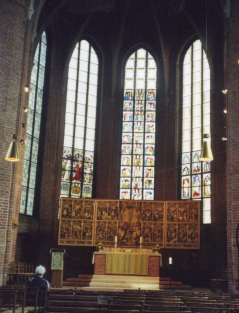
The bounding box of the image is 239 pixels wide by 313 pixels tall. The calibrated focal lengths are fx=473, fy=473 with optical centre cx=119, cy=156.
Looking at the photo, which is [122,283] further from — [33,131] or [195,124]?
[195,124]

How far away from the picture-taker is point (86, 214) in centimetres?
2067

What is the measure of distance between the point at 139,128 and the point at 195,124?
3016 mm

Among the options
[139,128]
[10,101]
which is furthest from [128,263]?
[139,128]

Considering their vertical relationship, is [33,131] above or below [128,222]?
above

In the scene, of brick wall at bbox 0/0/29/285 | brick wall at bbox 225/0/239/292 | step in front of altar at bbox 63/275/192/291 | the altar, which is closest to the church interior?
brick wall at bbox 225/0/239/292

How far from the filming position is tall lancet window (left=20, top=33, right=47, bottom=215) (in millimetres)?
21953

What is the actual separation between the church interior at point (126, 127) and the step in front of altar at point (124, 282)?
178 cm

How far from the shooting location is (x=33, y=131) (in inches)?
896

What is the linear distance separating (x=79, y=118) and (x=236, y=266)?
11.9 m

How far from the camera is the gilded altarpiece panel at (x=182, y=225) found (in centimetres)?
2002

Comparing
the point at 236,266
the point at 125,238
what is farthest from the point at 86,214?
the point at 236,266

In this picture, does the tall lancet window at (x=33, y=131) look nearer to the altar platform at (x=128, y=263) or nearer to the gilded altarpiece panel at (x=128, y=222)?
the gilded altarpiece panel at (x=128, y=222)

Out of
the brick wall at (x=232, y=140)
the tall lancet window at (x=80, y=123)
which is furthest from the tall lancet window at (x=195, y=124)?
the brick wall at (x=232, y=140)

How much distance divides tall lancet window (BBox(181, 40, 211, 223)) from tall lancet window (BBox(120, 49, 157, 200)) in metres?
1.70
